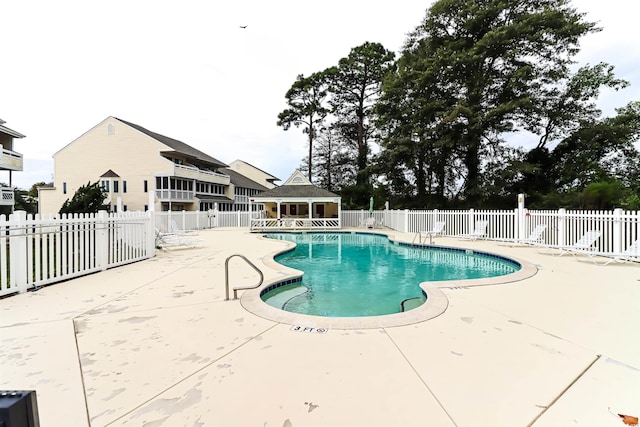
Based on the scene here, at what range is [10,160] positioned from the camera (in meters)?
21.4

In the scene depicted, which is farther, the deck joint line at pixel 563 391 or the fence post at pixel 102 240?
the fence post at pixel 102 240

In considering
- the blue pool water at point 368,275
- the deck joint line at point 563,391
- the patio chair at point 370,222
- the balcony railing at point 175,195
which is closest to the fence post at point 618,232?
the blue pool water at point 368,275

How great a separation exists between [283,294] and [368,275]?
3.03 metres

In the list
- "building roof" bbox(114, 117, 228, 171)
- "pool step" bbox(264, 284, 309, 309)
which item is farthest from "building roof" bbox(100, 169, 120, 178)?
"pool step" bbox(264, 284, 309, 309)

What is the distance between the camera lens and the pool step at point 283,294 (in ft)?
Result: 17.7

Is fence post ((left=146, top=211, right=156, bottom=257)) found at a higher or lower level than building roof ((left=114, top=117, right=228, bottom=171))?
lower

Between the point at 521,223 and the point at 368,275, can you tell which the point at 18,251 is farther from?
the point at 521,223

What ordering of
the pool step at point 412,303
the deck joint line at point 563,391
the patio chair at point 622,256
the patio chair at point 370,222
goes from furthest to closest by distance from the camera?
the patio chair at point 370,222 < the patio chair at point 622,256 < the pool step at point 412,303 < the deck joint line at point 563,391

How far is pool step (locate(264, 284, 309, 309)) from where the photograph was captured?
5.40m

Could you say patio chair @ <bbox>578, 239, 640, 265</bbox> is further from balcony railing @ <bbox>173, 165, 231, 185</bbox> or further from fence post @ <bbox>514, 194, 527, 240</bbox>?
balcony railing @ <bbox>173, 165, 231, 185</bbox>

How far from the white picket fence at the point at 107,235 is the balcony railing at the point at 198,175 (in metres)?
16.6

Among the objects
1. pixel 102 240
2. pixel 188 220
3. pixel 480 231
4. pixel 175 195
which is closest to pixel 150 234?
pixel 102 240

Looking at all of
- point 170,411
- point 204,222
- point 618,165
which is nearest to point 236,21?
point 170,411

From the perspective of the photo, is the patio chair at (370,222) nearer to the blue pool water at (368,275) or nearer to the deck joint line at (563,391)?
the blue pool water at (368,275)
